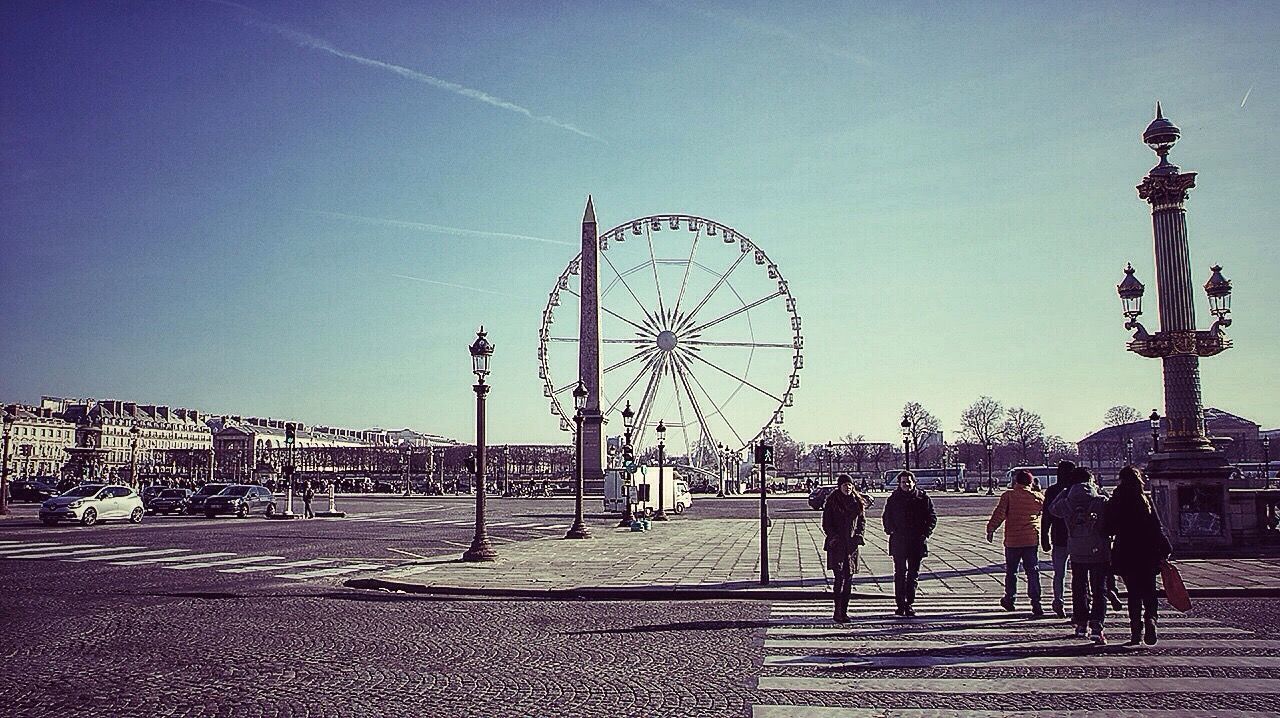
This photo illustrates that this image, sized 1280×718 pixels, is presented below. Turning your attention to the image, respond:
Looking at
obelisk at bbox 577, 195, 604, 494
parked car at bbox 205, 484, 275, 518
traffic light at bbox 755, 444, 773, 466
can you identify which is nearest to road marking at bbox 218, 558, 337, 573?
traffic light at bbox 755, 444, 773, 466

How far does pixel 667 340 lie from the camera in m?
54.3

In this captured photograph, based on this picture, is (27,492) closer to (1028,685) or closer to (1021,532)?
(1021,532)

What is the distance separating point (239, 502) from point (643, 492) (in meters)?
18.4

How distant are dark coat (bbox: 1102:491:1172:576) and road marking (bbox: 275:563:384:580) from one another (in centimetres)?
1288

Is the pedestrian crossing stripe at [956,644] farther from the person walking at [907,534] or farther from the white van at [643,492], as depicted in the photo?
the white van at [643,492]

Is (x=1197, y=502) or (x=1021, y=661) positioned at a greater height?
(x=1197, y=502)

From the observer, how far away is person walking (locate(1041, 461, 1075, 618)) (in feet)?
36.7

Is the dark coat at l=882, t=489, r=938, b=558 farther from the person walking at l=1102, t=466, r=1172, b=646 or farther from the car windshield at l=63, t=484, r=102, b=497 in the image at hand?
the car windshield at l=63, t=484, r=102, b=497

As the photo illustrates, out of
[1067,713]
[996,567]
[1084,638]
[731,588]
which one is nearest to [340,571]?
[731,588]

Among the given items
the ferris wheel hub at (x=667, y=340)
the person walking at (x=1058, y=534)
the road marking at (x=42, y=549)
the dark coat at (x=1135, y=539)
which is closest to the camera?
the dark coat at (x=1135, y=539)

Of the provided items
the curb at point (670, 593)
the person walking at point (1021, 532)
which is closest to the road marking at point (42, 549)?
the curb at point (670, 593)

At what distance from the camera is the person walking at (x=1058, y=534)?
11.2 m

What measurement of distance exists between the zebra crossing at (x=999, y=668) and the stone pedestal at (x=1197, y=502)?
8488 millimetres

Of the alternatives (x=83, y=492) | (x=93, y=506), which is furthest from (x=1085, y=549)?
(x=83, y=492)
